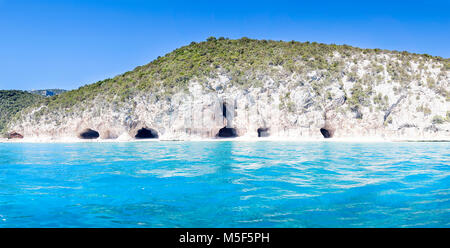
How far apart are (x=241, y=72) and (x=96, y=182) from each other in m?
42.3

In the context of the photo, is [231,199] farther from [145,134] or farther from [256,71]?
[145,134]

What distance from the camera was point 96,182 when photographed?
8.93 metres

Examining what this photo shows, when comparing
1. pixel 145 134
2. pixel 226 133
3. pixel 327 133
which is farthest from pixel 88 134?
pixel 327 133

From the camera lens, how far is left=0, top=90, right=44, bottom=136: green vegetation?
69.9 metres

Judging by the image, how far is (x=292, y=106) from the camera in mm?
44969

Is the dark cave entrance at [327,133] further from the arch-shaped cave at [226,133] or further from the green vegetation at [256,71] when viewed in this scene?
the arch-shaped cave at [226,133]

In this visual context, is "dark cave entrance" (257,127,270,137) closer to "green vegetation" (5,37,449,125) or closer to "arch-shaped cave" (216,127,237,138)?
"arch-shaped cave" (216,127,237,138)

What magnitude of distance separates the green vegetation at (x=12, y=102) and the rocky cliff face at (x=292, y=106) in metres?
27.8

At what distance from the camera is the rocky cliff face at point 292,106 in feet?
144

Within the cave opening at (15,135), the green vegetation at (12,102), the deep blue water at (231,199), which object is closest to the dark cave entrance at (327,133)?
the deep blue water at (231,199)

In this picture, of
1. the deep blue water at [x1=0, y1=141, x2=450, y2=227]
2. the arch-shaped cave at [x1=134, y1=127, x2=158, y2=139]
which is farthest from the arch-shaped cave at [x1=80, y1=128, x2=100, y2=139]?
the deep blue water at [x1=0, y1=141, x2=450, y2=227]

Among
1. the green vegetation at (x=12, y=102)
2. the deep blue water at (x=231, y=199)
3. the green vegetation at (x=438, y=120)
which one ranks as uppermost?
the green vegetation at (x=12, y=102)

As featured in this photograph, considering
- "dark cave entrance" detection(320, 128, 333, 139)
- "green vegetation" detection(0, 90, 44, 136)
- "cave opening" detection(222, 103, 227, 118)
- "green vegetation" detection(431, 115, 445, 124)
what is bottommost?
"dark cave entrance" detection(320, 128, 333, 139)

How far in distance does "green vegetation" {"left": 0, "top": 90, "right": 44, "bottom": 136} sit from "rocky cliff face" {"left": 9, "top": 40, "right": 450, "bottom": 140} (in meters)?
27.8
